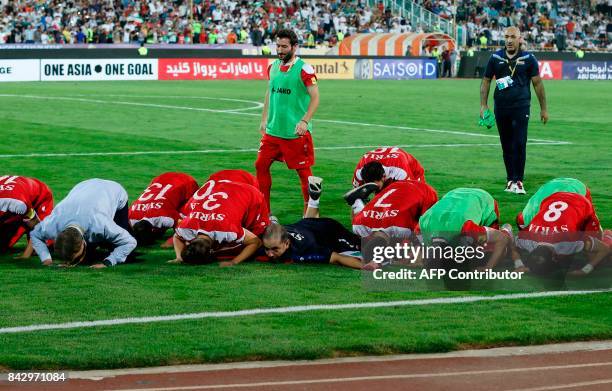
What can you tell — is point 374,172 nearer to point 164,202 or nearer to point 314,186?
point 314,186

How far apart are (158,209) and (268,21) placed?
48.3 meters

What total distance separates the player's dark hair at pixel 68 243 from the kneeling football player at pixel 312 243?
1525 mm

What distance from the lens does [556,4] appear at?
224 ft

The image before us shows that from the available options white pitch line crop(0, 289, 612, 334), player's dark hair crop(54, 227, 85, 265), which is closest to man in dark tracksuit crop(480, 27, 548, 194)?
white pitch line crop(0, 289, 612, 334)

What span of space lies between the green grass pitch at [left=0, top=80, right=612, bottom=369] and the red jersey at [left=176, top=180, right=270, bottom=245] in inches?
12.2

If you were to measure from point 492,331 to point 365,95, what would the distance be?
31.9 meters

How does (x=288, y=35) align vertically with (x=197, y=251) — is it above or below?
above

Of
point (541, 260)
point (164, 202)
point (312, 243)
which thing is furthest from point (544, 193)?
point (164, 202)

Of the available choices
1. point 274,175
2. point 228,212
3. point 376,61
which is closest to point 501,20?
point 376,61

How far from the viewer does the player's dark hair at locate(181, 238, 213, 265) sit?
10.0 metres

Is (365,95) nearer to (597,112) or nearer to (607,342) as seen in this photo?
(597,112)

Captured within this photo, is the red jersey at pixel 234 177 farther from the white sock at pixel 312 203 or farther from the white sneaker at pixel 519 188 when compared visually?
the white sneaker at pixel 519 188

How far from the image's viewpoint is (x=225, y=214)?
10.2 meters

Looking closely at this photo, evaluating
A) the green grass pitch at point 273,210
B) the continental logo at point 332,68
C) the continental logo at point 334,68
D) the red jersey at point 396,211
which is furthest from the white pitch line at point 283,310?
the continental logo at point 332,68
